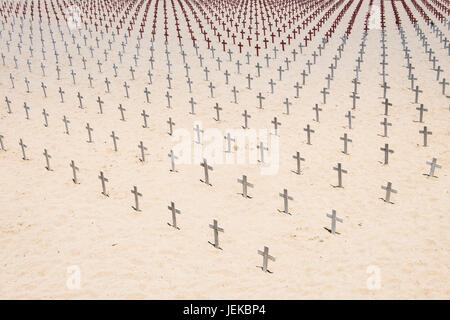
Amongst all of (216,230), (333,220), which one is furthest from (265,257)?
(333,220)

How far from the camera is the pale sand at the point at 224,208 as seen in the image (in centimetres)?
943

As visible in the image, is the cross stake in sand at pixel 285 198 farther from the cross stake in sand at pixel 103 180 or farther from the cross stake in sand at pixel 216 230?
the cross stake in sand at pixel 103 180

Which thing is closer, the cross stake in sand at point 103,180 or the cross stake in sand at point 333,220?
the cross stake in sand at point 333,220

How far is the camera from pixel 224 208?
12.5 metres

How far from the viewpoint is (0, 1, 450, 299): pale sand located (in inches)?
371

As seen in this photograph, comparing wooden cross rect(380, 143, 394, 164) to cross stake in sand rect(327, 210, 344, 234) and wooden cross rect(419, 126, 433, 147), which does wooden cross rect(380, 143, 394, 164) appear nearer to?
wooden cross rect(419, 126, 433, 147)

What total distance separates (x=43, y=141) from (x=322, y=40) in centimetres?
2261

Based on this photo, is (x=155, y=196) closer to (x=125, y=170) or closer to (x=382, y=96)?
(x=125, y=170)

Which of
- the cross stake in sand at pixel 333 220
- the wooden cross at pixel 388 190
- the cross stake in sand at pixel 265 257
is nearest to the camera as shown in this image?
the cross stake in sand at pixel 265 257

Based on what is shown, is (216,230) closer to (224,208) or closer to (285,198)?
(224,208)

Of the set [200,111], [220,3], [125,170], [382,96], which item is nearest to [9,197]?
[125,170]

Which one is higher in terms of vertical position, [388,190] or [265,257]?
[388,190]

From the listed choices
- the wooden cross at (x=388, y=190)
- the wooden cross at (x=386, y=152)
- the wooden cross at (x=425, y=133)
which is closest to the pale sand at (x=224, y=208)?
the wooden cross at (x=388, y=190)

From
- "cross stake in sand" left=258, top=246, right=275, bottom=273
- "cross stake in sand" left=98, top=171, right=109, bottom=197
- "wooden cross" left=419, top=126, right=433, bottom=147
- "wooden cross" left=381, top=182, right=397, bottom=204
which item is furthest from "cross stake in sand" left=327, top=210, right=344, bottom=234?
"wooden cross" left=419, top=126, right=433, bottom=147
